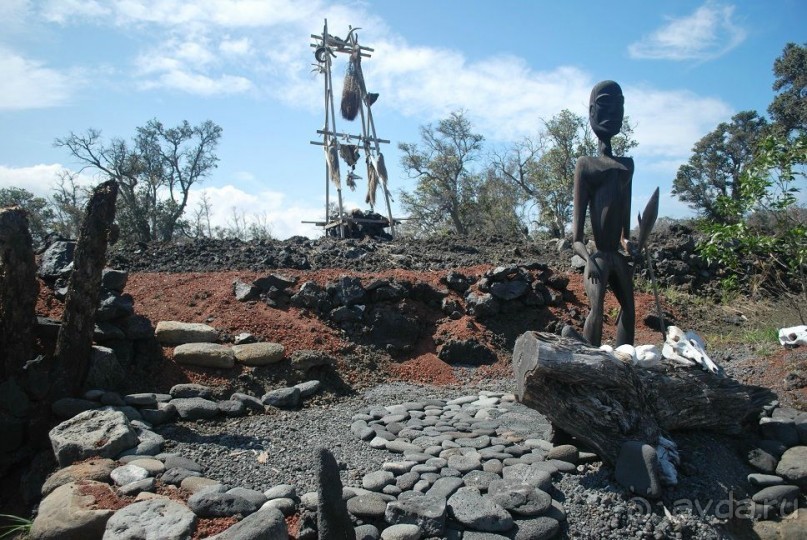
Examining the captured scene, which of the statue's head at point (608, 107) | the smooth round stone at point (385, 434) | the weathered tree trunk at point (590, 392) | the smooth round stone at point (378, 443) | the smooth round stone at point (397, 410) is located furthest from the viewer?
the smooth round stone at point (397, 410)

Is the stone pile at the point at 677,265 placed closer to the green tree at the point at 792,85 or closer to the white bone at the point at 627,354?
the white bone at the point at 627,354

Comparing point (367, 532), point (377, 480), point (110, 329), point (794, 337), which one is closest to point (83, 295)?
point (110, 329)

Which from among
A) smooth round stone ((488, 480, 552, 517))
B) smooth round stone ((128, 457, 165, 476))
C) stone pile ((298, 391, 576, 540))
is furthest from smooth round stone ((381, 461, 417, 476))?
smooth round stone ((128, 457, 165, 476))

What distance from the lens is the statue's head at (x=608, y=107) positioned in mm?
5254

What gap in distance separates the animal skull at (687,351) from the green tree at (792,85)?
1828 cm

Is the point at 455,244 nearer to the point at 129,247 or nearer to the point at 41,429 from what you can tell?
the point at 129,247

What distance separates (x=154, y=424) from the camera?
187 inches

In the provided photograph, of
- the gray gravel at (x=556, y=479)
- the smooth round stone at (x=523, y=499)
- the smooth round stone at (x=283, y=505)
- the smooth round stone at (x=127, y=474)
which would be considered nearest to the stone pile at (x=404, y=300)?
the gray gravel at (x=556, y=479)

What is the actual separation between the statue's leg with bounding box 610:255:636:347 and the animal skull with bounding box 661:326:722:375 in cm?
50

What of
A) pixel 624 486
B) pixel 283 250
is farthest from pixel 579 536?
pixel 283 250

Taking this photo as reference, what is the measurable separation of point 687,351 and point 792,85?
20246mm

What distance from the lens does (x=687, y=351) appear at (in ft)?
15.9

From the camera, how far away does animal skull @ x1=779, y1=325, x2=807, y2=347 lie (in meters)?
6.71

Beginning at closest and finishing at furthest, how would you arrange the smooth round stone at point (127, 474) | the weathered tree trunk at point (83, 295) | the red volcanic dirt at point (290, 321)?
the smooth round stone at point (127, 474) < the weathered tree trunk at point (83, 295) < the red volcanic dirt at point (290, 321)
